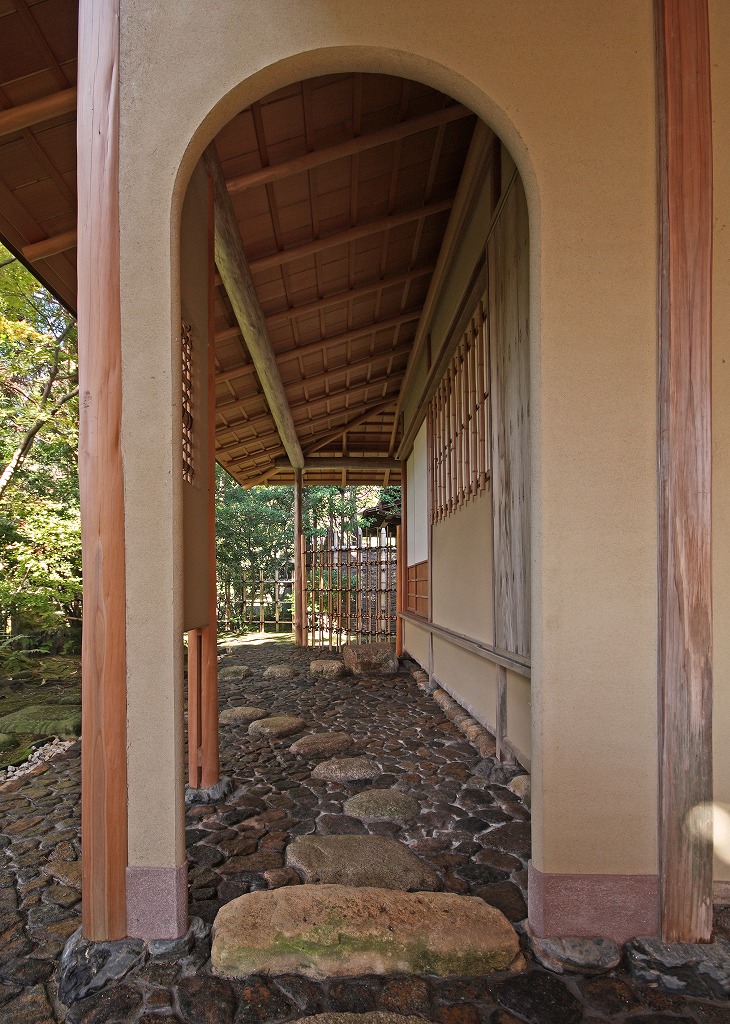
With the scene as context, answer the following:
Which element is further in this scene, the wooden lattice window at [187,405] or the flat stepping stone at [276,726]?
the flat stepping stone at [276,726]

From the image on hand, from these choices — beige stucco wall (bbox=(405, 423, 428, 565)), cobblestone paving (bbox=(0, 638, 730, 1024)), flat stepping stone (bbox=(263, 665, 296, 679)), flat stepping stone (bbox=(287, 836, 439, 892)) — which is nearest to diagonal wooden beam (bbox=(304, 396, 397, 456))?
beige stucco wall (bbox=(405, 423, 428, 565))

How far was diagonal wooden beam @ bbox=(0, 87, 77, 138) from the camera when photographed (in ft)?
9.76

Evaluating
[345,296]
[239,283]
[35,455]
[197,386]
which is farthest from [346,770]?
[35,455]

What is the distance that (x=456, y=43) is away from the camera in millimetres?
2219

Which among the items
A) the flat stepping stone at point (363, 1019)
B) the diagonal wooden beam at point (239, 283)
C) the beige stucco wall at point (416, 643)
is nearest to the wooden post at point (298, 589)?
the beige stucco wall at point (416, 643)

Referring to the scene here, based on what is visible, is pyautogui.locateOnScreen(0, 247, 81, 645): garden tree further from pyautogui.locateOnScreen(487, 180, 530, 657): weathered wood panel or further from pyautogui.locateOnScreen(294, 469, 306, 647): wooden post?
pyautogui.locateOnScreen(487, 180, 530, 657): weathered wood panel

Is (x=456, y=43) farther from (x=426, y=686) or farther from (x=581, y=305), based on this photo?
(x=426, y=686)

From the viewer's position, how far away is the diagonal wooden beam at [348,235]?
4953 millimetres

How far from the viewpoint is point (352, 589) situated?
11.5 m

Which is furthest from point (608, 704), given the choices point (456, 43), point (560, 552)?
point (456, 43)

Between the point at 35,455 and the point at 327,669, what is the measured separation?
6289mm

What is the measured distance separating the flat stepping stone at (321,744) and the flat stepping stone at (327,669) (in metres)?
3.09

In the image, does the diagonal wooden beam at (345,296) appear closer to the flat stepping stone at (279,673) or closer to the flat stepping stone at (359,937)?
the flat stepping stone at (279,673)

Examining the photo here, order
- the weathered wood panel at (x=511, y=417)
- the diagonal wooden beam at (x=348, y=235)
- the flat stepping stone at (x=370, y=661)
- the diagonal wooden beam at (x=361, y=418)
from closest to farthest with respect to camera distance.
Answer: the weathered wood panel at (x=511, y=417), the diagonal wooden beam at (x=348, y=235), the flat stepping stone at (x=370, y=661), the diagonal wooden beam at (x=361, y=418)
